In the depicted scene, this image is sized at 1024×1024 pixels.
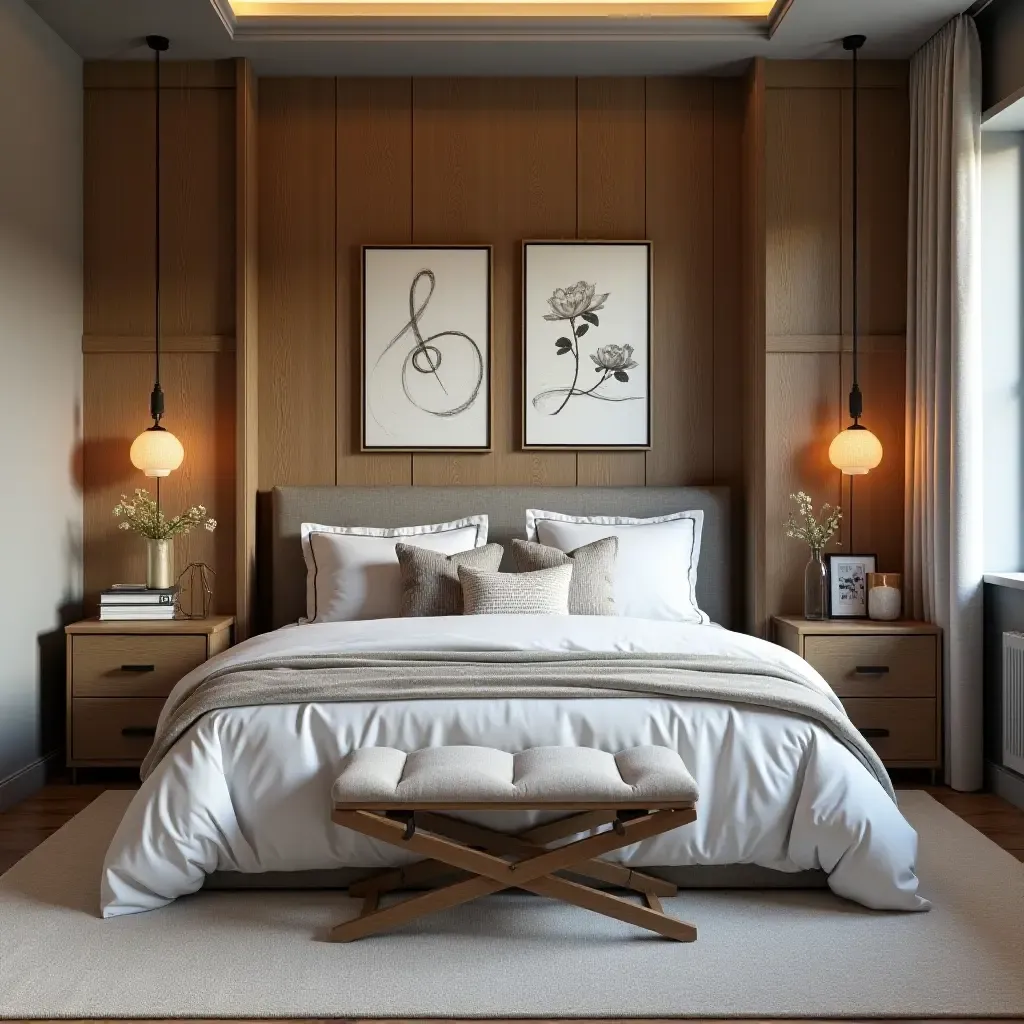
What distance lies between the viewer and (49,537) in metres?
4.34

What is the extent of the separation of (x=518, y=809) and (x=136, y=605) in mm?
2354

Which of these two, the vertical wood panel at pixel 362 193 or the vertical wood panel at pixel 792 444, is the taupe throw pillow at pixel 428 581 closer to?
the vertical wood panel at pixel 362 193

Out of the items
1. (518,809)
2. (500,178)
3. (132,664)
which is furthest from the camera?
(500,178)

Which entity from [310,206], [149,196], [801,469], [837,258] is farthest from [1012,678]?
[149,196]

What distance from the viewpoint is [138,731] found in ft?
13.8

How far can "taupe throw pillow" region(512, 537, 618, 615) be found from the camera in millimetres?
4172

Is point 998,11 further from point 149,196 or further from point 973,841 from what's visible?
point 149,196

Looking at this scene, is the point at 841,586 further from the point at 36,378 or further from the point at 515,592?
the point at 36,378

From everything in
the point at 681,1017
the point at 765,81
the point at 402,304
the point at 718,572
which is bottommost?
the point at 681,1017

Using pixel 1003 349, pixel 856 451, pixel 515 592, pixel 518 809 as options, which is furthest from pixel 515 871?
pixel 1003 349

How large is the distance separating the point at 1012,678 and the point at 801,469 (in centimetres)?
116

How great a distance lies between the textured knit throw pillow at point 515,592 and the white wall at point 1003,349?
165 cm

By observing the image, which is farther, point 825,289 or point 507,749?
point 825,289

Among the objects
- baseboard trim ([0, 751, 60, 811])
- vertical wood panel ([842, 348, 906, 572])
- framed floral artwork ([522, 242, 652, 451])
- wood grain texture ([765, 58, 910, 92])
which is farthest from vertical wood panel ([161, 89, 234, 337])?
vertical wood panel ([842, 348, 906, 572])
